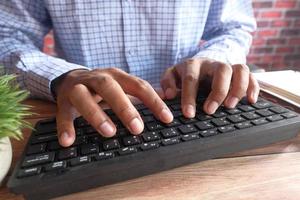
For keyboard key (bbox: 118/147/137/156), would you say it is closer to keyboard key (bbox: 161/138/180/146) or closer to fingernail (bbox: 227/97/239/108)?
keyboard key (bbox: 161/138/180/146)

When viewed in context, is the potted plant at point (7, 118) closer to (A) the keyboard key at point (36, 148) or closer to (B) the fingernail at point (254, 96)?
(A) the keyboard key at point (36, 148)

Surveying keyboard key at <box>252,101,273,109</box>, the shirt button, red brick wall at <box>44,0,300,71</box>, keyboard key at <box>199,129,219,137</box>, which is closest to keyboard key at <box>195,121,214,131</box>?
keyboard key at <box>199,129,219,137</box>

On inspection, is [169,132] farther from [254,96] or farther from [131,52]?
[131,52]

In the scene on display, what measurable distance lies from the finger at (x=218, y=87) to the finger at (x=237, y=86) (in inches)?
0.4

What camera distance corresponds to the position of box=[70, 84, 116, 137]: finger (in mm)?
372

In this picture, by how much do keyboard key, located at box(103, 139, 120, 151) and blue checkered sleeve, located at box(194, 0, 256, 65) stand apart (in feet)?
1.72

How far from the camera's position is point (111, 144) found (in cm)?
36

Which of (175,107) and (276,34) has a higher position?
(175,107)

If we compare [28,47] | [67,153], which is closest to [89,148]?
[67,153]

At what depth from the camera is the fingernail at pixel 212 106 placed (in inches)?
17.3

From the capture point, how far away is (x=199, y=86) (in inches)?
21.3

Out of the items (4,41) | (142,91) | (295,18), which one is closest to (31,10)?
(4,41)

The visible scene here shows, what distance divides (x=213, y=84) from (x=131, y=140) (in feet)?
0.67

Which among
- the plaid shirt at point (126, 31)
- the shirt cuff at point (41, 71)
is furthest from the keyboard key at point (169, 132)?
the plaid shirt at point (126, 31)
